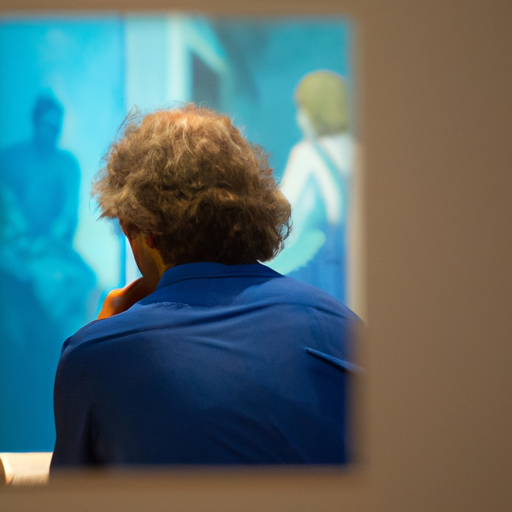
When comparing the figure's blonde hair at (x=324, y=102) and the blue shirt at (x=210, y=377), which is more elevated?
the figure's blonde hair at (x=324, y=102)

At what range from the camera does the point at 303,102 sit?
726 mm

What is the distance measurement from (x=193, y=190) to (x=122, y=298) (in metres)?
0.18

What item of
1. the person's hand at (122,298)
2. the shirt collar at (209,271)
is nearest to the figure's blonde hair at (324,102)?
the shirt collar at (209,271)

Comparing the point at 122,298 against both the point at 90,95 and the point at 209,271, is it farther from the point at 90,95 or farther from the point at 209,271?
the point at 90,95

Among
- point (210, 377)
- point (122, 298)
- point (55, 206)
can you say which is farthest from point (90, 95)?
point (210, 377)

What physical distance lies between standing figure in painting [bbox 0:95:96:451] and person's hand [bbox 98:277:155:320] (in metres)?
0.04

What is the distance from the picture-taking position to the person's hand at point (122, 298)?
2.53ft

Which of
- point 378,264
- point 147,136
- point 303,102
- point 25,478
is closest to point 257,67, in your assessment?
point 303,102

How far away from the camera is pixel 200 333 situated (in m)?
0.80

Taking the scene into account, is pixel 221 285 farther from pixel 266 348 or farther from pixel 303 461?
pixel 303 461

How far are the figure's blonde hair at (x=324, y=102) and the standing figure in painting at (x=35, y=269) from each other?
0.31 m

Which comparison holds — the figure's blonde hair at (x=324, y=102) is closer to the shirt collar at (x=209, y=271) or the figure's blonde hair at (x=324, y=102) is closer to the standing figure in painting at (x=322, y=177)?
the standing figure in painting at (x=322, y=177)

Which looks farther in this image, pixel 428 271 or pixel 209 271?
pixel 209 271

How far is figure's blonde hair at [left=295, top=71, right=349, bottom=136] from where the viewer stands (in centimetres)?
71
